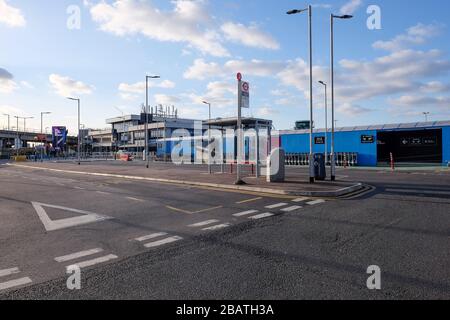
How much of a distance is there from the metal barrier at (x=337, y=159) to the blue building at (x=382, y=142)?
1.17 ft

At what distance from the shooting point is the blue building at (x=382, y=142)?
Answer: 31.1 m

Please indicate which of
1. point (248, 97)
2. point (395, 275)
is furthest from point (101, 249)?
point (248, 97)

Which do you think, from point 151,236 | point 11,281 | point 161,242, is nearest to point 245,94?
point 151,236

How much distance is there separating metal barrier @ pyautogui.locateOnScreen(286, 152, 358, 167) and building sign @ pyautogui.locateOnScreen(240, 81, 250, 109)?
19576 millimetres

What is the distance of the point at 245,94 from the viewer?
16.2 metres

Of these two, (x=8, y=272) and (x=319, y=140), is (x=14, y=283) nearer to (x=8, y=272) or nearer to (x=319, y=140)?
(x=8, y=272)

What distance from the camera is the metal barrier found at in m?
33.9

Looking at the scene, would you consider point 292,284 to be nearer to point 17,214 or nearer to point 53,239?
point 53,239

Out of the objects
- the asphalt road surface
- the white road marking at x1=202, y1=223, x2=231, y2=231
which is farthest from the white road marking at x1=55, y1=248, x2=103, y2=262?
the white road marking at x1=202, y1=223, x2=231, y2=231

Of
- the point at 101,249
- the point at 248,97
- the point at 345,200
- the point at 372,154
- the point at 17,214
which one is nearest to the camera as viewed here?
the point at 101,249

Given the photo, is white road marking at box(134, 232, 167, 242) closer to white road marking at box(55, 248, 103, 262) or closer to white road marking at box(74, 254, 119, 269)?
white road marking at box(55, 248, 103, 262)
